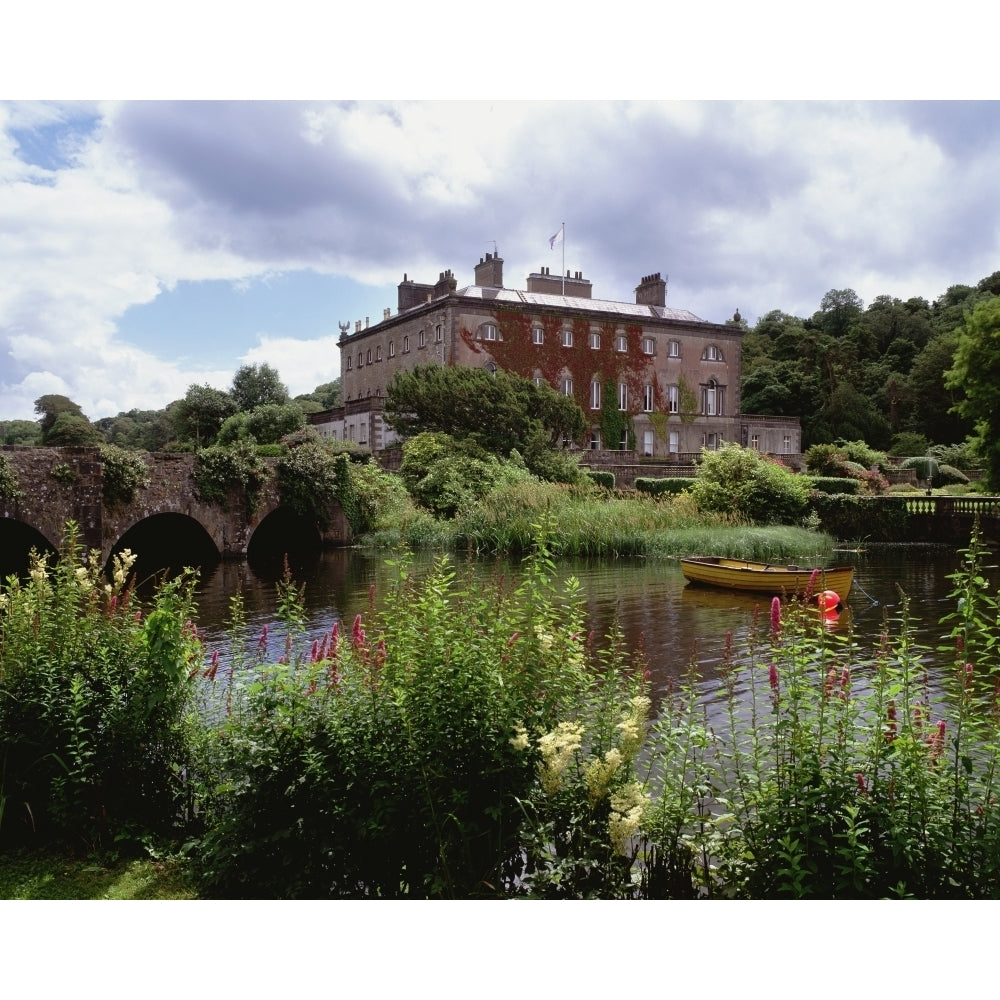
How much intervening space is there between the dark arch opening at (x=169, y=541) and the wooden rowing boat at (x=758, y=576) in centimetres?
1206

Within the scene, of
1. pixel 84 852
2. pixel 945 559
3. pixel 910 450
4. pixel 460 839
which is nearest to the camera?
pixel 460 839

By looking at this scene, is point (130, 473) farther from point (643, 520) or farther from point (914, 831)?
point (914, 831)

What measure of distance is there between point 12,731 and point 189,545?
18877 millimetres

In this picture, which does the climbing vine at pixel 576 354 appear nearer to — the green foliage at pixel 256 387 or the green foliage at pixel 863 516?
the green foliage at pixel 256 387

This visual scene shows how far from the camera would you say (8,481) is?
14.9 m

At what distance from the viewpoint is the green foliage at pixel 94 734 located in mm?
4062

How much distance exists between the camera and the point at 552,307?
40.9 meters

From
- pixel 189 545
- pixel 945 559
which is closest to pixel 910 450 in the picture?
pixel 945 559

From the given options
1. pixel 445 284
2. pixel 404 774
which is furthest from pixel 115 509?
pixel 445 284

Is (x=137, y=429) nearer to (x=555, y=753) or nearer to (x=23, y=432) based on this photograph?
(x=23, y=432)

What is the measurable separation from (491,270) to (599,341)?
21.1 ft

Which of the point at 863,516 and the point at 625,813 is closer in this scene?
the point at 625,813

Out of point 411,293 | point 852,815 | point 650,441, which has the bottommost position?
point 852,815

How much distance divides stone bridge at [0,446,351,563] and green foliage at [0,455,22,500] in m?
0.04
